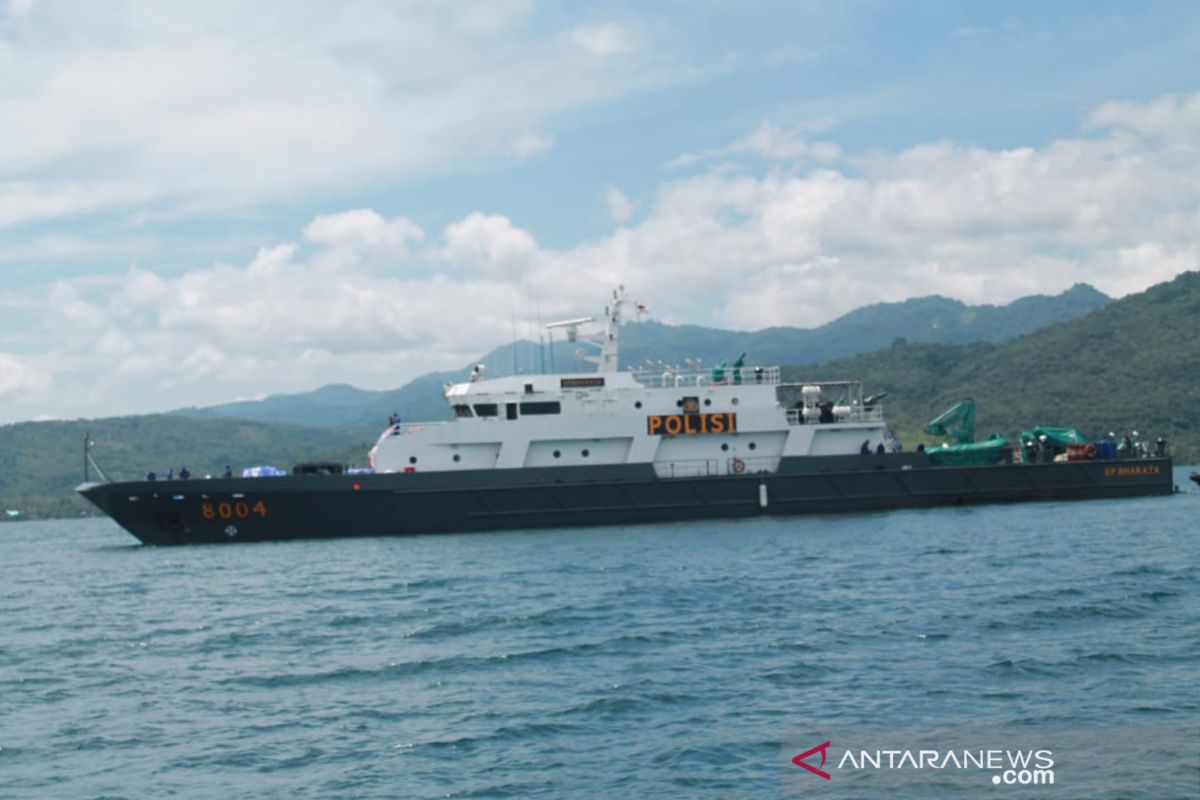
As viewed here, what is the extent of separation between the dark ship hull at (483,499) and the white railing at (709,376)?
2.72 metres

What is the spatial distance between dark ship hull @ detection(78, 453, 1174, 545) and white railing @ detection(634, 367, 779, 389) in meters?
2.72

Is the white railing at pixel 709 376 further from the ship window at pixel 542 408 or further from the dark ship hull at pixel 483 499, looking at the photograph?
the dark ship hull at pixel 483 499

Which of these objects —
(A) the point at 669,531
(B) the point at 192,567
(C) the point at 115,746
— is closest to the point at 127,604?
(B) the point at 192,567

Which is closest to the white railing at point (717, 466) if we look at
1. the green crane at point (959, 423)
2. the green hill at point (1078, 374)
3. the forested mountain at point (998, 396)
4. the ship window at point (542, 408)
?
the ship window at point (542, 408)

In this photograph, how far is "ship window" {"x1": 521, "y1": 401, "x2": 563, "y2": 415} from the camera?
112 ft

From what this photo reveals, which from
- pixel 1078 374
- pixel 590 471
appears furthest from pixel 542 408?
pixel 1078 374

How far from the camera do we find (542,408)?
34.1 metres

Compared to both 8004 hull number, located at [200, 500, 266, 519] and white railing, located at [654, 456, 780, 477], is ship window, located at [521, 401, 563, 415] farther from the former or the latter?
8004 hull number, located at [200, 500, 266, 519]

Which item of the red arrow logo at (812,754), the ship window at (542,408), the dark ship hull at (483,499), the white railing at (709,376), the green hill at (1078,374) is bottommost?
the red arrow logo at (812,754)

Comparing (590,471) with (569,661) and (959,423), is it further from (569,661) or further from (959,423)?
(569,661)

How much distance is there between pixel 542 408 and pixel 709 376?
556 cm

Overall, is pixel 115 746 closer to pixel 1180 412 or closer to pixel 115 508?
pixel 115 508

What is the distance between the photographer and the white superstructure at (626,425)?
33938 millimetres

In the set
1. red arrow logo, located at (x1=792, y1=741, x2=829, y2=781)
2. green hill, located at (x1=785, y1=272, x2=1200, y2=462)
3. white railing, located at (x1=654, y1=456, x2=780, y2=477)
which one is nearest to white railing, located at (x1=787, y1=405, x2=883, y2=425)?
white railing, located at (x1=654, y1=456, x2=780, y2=477)
